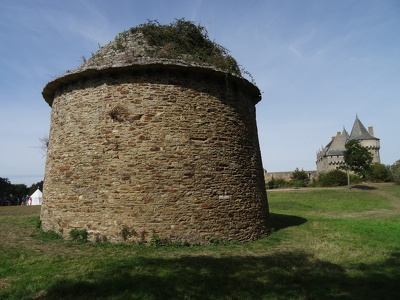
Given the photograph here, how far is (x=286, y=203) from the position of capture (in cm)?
2167

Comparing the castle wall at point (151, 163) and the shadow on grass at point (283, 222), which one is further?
the shadow on grass at point (283, 222)

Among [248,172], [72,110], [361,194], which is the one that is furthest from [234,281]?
[361,194]

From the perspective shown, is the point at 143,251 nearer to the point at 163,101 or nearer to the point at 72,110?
the point at 163,101

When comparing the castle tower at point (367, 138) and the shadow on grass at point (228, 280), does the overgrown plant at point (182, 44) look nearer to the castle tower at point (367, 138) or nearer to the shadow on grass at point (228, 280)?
the shadow on grass at point (228, 280)

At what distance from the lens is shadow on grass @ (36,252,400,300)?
4.32 meters

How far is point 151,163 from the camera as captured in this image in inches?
287

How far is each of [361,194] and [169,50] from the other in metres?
26.1

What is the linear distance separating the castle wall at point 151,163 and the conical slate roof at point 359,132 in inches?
2392

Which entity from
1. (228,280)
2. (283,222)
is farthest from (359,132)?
(228,280)

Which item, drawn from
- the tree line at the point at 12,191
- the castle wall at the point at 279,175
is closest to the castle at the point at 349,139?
the castle wall at the point at 279,175

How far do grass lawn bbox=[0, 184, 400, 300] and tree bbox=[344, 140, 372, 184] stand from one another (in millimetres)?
27572

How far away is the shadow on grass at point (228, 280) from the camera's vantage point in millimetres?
4320

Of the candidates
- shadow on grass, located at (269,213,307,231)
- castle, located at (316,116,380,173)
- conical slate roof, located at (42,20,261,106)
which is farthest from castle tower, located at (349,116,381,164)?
conical slate roof, located at (42,20,261,106)

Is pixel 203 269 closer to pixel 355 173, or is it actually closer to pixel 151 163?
pixel 151 163
